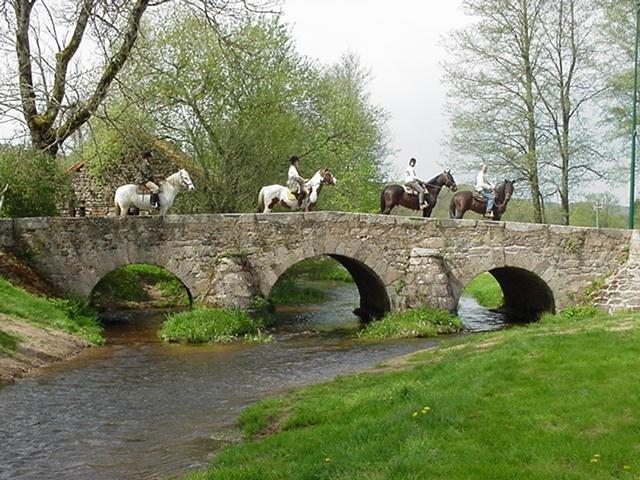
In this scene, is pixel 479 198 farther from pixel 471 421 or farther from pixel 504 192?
pixel 471 421

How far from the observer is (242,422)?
366 inches

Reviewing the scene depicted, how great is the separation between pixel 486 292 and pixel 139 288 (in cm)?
1418

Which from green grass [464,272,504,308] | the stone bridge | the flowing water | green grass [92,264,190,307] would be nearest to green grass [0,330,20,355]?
the flowing water

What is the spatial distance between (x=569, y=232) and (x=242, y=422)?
46.3 ft

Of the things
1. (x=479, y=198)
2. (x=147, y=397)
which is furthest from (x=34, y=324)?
(x=479, y=198)

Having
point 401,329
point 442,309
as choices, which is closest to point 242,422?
point 401,329

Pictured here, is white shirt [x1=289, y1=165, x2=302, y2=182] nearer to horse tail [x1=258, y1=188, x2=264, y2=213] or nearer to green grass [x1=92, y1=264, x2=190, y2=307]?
horse tail [x1=258, y1=188, x2=264, y2=213]

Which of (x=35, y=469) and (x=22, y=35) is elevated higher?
(x=22, y=35)

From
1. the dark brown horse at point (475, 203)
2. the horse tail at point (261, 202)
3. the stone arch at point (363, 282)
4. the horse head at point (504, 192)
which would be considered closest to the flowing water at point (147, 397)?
the stone arch at point (363, 282)

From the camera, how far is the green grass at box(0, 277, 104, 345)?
15016 millimetres

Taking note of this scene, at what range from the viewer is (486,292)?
99.7 feet

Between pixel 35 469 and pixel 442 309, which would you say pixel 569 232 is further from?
pixel 35 469

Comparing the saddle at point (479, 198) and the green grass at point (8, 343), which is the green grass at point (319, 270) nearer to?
the saddle at point (479, 198)

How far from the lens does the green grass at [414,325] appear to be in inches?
711
